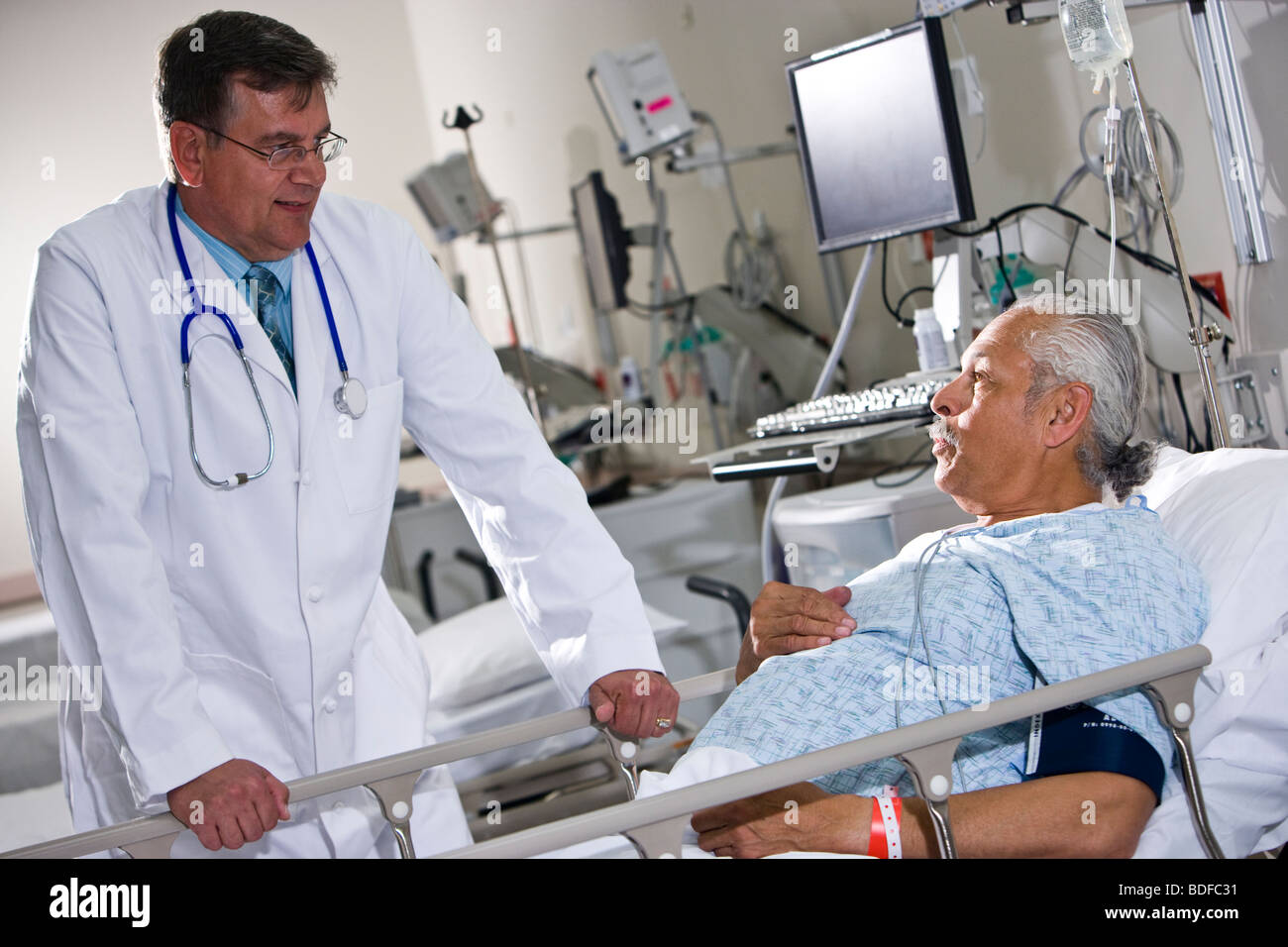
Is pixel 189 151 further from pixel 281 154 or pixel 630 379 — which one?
pixel 630 379

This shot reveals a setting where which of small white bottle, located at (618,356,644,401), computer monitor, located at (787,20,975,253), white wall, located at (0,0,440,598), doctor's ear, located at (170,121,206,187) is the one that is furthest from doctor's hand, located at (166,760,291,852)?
white wall, located at (0,0,440,598)

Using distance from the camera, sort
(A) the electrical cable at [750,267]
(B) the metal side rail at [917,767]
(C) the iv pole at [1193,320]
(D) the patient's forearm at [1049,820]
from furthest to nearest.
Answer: (A) the electrical cable at [750,267] < (C) the iv pole at [1193,320] < (D) the patient's forearm at [1049,820] < (B) the metal side rail at [917,767]

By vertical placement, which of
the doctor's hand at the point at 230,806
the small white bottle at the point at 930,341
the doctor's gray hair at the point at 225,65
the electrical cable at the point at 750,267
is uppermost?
the doctor's gray hair at the point at 225,65

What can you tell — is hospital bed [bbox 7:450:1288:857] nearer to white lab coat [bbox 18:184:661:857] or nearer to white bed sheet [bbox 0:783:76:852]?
white lab coat [bbox 18:184:661:857]

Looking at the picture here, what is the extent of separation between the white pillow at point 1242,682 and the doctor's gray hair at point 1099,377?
13 centimetres

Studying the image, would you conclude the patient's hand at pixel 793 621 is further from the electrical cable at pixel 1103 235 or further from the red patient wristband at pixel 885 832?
the electrical cable at pixel 1103 235

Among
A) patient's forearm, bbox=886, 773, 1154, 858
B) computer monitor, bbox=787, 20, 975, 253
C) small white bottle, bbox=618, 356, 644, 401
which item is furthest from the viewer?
small white bottle, bbox=618, 356, 644, 401

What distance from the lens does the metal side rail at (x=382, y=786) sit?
1.27 m

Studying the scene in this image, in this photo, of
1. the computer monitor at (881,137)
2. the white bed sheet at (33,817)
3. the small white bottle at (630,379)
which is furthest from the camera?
the small white bottle at (630,379)

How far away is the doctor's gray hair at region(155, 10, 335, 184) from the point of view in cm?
138

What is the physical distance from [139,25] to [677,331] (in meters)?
2.83

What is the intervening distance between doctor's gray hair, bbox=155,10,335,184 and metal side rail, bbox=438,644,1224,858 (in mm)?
906

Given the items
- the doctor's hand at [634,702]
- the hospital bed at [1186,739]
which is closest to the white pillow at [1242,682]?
the hospital bed at [1186,739]

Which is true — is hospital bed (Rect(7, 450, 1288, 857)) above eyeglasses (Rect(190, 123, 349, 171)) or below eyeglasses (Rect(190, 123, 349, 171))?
below
